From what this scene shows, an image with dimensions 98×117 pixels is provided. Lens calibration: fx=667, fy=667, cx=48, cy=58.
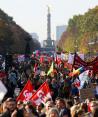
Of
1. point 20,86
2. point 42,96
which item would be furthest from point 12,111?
point 20,86

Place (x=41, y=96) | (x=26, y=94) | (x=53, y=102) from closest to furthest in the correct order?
1. (x=53, y=102)
2. (x=41, y=96)
3. (x=26, y=94)

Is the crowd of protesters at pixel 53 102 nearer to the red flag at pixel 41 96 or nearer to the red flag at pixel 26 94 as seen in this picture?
the red flag at pixel 41 96

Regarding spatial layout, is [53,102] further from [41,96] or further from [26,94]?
[26,94]

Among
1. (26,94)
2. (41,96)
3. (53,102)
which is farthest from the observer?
(26,94)

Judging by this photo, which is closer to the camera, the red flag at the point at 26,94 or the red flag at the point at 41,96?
the red flag at the point at 41,96

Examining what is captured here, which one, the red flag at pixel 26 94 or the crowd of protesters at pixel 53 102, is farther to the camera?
the red flag at pixel 26 94

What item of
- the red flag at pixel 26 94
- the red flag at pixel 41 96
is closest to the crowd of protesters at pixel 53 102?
the red flag at pixel 41 96

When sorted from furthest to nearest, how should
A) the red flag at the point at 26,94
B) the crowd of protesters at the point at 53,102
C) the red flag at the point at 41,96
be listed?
the red flag at the point at 26,94 → the red flag at the point at 41,96 → the crowd of protesters at the point at 53,102

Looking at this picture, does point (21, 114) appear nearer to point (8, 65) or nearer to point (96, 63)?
point (96, 63)

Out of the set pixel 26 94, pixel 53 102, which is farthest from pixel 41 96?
pixel 53 102

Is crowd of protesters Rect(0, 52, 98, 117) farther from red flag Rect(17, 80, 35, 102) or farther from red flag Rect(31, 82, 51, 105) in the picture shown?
red flag Rect(17, 80, 35, 102)

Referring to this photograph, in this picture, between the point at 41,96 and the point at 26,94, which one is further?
the point at 26,94

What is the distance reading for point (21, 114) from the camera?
981 cm

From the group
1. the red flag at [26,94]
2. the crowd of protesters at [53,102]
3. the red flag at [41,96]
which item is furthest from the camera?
the red flag at [26,94]
